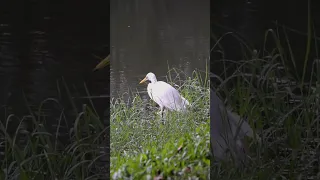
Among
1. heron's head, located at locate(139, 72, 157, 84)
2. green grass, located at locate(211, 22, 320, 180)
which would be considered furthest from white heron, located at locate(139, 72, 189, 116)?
green grass, located at locate(211, 22, 320, 180)

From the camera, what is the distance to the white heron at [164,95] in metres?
3.77

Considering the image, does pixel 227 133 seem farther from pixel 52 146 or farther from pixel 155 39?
pixel 52 146

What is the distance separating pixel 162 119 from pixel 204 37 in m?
0.68

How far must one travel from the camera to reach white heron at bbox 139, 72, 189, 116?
12.4 ft

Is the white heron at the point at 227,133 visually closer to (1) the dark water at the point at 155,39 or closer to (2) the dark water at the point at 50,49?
(1) the dark water at the point at 155,39

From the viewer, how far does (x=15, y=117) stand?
12.1 ft

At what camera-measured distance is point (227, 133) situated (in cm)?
366

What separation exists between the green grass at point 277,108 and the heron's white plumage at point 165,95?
353 millimetres

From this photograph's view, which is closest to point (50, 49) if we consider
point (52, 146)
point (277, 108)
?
Answer: point (52, 146)

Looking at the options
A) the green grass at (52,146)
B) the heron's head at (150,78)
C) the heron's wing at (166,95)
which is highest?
the heron's head at (150,78)

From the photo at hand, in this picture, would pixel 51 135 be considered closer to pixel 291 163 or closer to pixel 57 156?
pixel 57 156

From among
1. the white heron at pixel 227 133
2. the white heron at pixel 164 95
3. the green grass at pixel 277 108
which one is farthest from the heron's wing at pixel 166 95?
the green grass at pixel 277 108

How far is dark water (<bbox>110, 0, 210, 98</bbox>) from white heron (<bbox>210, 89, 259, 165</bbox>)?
34cm

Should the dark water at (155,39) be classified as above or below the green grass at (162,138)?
above
